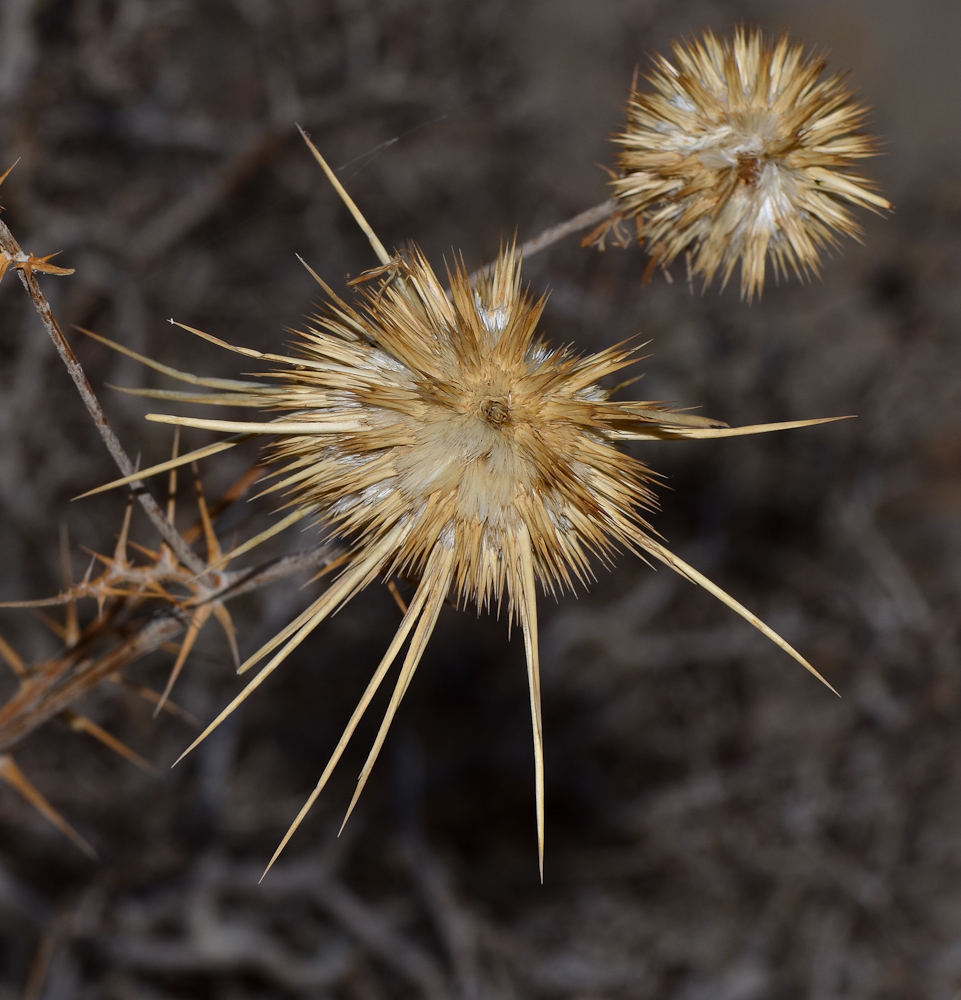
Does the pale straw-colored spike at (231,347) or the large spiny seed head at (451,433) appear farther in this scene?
the large spiny seed head at (451,433)

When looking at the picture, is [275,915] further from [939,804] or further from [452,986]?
[939,804]

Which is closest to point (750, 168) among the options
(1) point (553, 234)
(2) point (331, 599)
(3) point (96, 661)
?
(1) point (553, 234)

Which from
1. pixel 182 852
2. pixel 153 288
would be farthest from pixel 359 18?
pixel 182 852

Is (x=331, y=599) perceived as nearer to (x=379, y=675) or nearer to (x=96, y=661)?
(x=379, y=675)

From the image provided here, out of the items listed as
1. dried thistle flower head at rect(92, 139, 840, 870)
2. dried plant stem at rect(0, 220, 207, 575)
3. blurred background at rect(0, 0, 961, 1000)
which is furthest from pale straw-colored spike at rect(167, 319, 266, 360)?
blurred background at rect(0, 0, 961, 1000)

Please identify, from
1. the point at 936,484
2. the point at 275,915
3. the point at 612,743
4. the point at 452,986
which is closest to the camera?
the point at 452,986

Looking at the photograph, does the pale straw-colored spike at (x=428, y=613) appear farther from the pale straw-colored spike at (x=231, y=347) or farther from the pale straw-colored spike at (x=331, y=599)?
the pale straw-colored spike at (x=231, y=347)

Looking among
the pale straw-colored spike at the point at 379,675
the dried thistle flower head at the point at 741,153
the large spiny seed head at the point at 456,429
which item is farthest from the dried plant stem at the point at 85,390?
the dried thistle flower head at the point at 741,153
